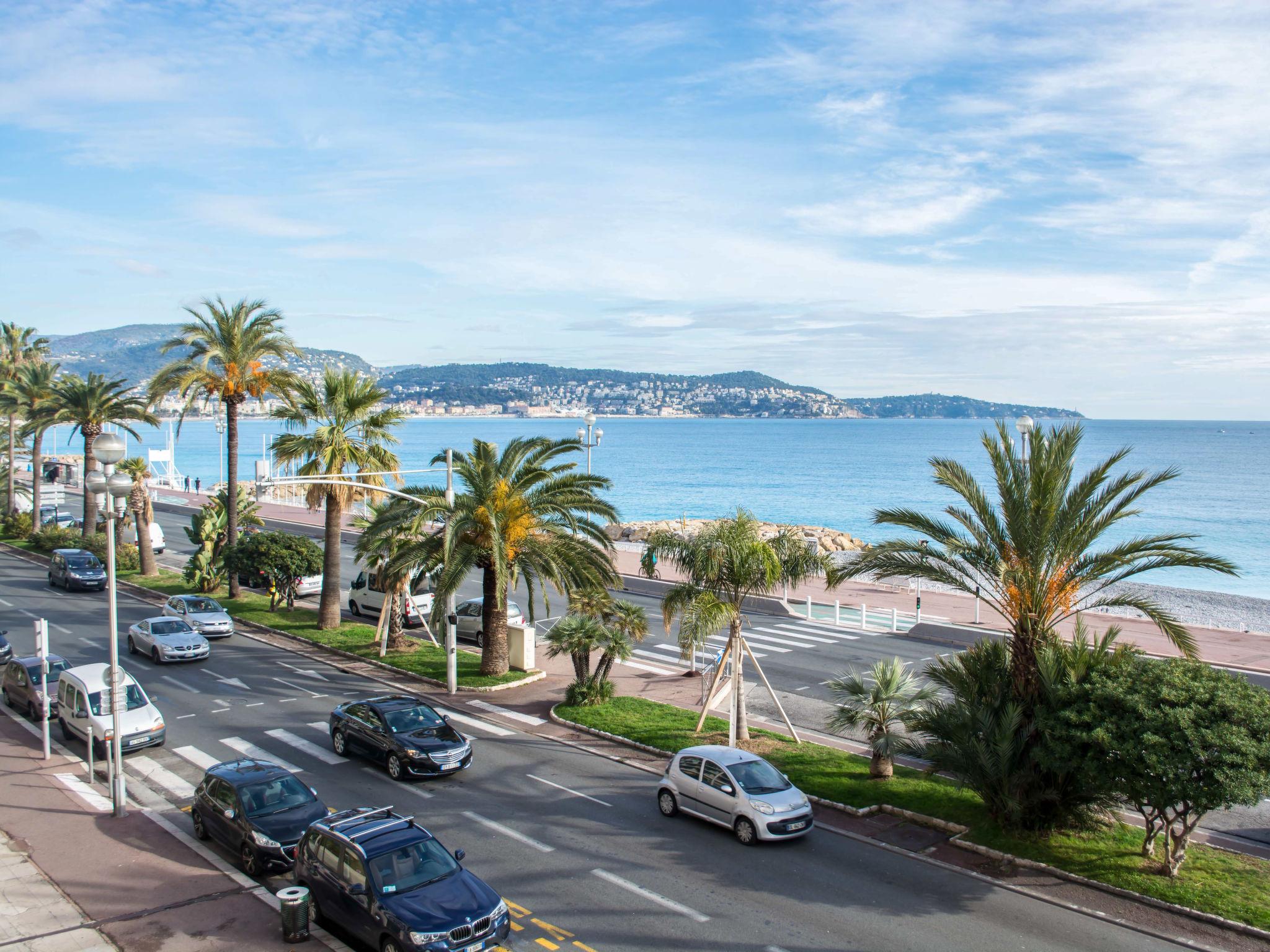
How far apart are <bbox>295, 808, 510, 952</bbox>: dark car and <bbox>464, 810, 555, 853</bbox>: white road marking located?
→ 9.76ft

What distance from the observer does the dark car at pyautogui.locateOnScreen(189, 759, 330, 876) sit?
47.7 feet

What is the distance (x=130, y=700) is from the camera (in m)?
21.4

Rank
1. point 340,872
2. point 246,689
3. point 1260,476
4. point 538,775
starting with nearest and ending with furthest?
point 340,872 → point 538,775 → point 246,689 → point 1260,476

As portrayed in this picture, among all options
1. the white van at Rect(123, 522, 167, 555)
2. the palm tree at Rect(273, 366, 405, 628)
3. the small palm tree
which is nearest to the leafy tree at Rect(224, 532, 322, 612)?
the palm tree at Rect(273, 366, 405, 628)

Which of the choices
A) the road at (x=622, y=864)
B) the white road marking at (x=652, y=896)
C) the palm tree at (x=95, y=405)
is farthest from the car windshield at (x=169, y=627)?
the white road marking at (x=652, y=896)

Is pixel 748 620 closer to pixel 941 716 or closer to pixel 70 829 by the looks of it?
pixel 941 716

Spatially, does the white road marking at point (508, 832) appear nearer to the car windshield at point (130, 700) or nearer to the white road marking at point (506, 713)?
the white road marking at point (506, 713)

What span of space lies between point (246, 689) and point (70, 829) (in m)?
9.82

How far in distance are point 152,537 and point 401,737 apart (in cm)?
3519

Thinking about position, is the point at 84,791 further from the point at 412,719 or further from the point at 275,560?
the point at 275,560

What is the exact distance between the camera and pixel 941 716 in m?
16.6

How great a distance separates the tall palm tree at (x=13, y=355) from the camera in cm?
5934

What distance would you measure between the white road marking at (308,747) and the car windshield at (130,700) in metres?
2.86

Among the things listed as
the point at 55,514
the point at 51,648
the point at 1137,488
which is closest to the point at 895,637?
the point at 1137,488
